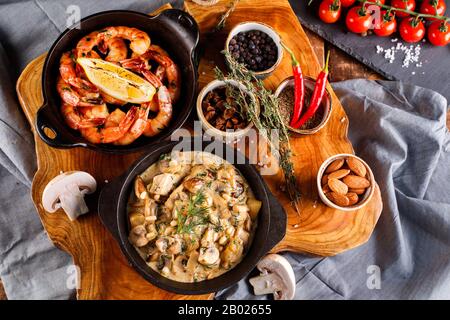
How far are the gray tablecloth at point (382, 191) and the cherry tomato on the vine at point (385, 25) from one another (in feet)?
1.32

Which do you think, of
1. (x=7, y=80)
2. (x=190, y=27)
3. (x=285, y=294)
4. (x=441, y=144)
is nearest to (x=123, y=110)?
(x=190, y=27)

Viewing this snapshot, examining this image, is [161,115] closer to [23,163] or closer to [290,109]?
[290,109]

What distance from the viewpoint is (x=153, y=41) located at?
115 inches

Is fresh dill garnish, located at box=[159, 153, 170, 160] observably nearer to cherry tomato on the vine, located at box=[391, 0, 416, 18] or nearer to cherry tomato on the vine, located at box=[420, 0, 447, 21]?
cherry tomato on the vine, located at box=[391, 0, 416, 18]

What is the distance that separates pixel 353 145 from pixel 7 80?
2.06 metres

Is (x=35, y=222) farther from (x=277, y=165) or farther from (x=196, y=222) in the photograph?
(x=277, y=165)

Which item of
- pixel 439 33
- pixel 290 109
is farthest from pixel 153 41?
pixel 439 33

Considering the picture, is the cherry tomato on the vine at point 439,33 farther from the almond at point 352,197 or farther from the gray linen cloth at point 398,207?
the almond at point 352,197

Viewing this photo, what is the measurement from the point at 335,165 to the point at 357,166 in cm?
11

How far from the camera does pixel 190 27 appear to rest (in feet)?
9.23

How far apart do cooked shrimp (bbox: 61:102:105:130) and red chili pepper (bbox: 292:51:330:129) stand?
1.06m

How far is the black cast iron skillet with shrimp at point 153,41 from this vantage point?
8.62 feet

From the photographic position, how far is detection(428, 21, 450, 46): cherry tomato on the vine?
3.47 metres

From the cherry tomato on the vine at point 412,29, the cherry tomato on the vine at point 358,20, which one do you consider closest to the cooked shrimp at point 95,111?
the cherry tomato on the vine at point 358,20
